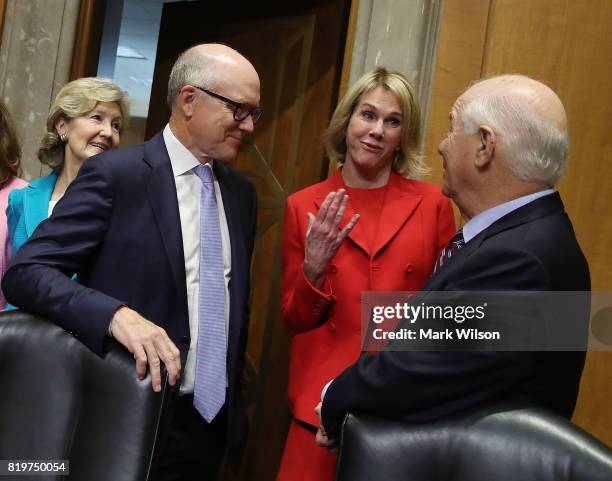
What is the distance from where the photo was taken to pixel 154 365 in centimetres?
156

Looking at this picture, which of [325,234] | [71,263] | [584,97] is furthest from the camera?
[584,97]

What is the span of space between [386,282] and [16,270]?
1.03 meters

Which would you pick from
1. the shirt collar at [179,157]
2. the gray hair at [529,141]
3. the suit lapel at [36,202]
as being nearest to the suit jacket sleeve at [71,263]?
the shirt collar at [179,157]

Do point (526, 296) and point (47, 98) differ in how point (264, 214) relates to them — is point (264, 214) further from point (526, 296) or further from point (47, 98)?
point (526, 296)

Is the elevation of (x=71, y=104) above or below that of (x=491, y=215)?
above

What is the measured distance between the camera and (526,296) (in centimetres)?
151

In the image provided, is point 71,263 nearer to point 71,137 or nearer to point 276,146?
point 71,137

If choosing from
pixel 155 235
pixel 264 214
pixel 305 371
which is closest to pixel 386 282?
pixel 305 371

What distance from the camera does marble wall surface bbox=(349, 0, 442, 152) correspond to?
3.10m

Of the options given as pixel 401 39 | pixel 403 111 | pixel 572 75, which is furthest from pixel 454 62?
pixel 403 111

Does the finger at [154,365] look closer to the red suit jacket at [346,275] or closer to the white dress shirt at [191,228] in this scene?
the white dress shirt at [191,228]

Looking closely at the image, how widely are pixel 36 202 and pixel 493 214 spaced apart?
1.65 meters

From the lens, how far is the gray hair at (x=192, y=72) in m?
2.21

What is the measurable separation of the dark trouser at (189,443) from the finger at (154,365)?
43 cm
